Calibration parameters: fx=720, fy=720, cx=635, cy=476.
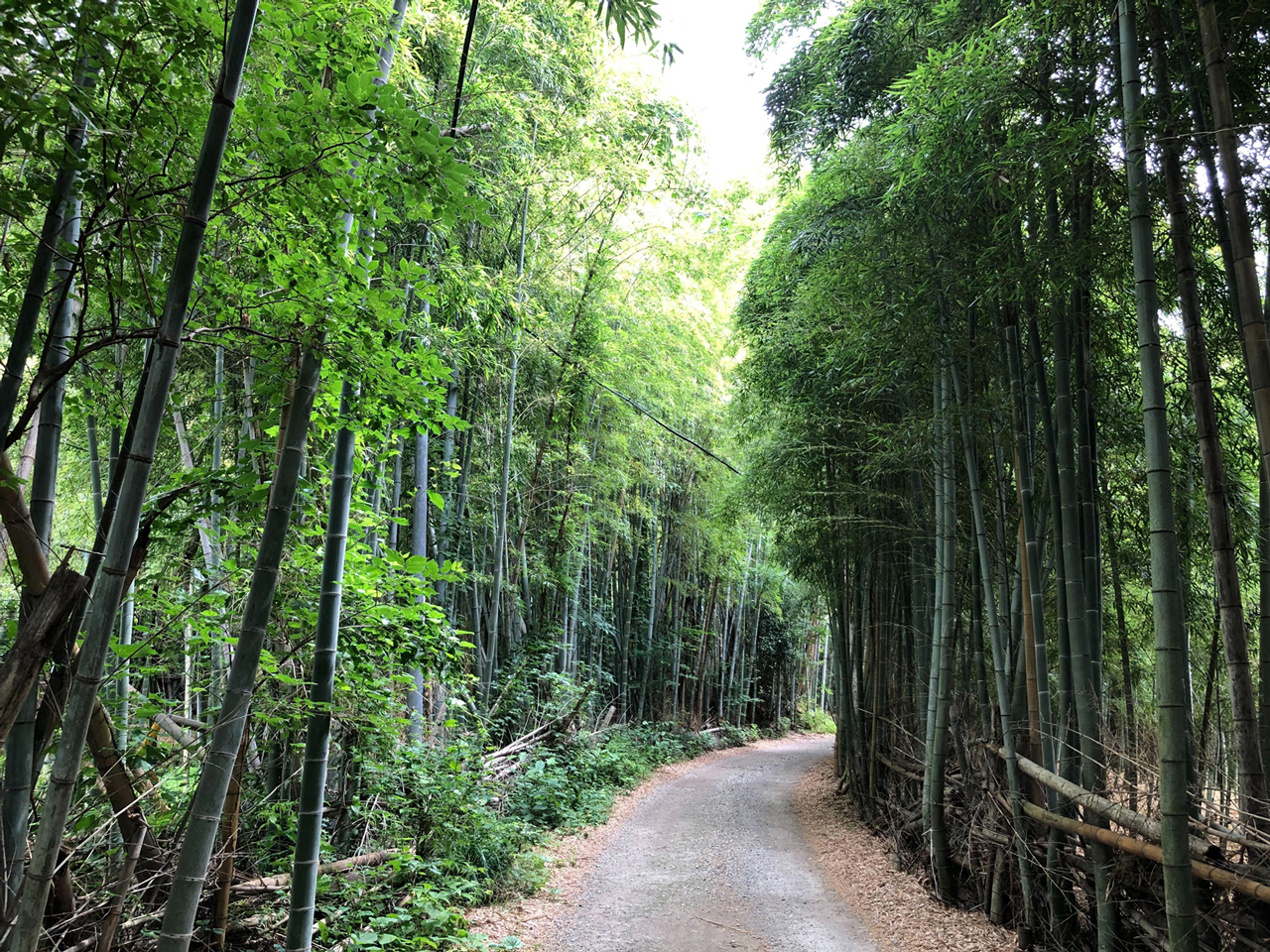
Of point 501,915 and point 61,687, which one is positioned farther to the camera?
point 501,915

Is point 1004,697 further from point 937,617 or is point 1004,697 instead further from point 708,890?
point 708,890

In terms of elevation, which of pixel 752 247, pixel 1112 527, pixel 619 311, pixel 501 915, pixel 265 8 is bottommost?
pixel 501 915

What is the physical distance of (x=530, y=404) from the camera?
7.10 m

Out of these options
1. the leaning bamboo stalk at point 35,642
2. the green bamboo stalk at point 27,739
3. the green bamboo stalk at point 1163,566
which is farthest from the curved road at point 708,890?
the leaning bamboo stalk at point 35,642

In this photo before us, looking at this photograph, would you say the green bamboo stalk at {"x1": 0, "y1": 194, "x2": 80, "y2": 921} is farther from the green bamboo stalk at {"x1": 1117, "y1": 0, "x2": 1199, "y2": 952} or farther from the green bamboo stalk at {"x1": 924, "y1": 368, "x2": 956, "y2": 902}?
the green bamboo stalk at {"x1": 924, "y1": 368, "x2": 956, "y2": 902}

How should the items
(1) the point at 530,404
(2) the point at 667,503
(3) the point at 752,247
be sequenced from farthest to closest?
(2) the point at 667,503, (3) the point at 752,247, (1) the point at 530,404

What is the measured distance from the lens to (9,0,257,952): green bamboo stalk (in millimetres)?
1225

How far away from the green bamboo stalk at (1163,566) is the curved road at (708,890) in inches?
80.9

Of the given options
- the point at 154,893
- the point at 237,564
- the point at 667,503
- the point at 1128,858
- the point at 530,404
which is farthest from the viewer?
the point at 667,503

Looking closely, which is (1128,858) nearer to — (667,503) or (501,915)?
(501,915)

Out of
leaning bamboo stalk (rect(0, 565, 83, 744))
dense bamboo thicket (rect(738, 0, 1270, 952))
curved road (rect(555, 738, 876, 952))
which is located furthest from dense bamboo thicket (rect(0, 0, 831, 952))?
dense bamboo thicket (rect(738, 0, 1270, 952))

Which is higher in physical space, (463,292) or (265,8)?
(463,292)

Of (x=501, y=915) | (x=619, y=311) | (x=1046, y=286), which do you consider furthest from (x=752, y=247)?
(x=501, y=915)

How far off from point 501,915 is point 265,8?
410 centimetres
